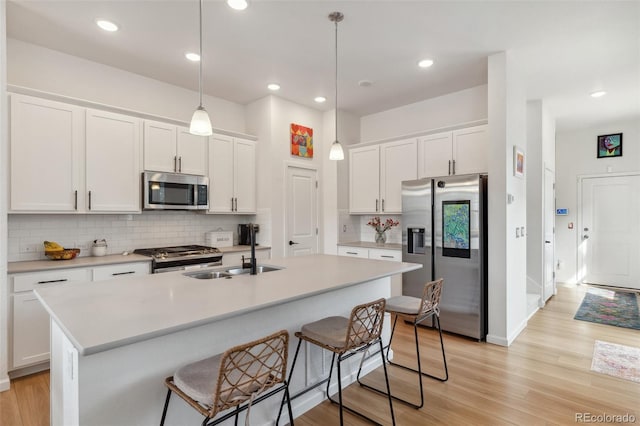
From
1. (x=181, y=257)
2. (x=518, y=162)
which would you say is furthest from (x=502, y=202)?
(x=181, y=257)

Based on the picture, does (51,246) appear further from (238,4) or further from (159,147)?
(238,4)

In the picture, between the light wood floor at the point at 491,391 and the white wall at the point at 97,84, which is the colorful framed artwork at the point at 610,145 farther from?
the white wall at the point at 97,84

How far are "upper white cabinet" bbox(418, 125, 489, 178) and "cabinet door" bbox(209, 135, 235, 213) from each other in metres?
2.54

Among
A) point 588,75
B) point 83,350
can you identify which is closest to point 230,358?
point 83,350

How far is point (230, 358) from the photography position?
132 cm

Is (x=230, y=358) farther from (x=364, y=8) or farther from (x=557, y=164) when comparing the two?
(x=557, y=164)

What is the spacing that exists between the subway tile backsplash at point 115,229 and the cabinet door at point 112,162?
355 millimetres

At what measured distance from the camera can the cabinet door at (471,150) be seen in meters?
3.92

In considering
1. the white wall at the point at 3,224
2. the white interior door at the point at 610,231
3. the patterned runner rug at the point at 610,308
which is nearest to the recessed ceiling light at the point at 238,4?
the white wall at the point at 3,224

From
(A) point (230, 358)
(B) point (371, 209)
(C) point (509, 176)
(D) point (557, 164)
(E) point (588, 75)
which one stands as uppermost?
(E) point (588, 75)

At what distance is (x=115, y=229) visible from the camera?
378 centimetres

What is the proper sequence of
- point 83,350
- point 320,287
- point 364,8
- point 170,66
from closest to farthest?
point 83,350 → point 320,287 → point 364,8 → point 170,66

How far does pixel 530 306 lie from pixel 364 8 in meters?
4.25

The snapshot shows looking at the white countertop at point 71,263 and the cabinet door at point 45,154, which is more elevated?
the cabinet door at point 45,154
